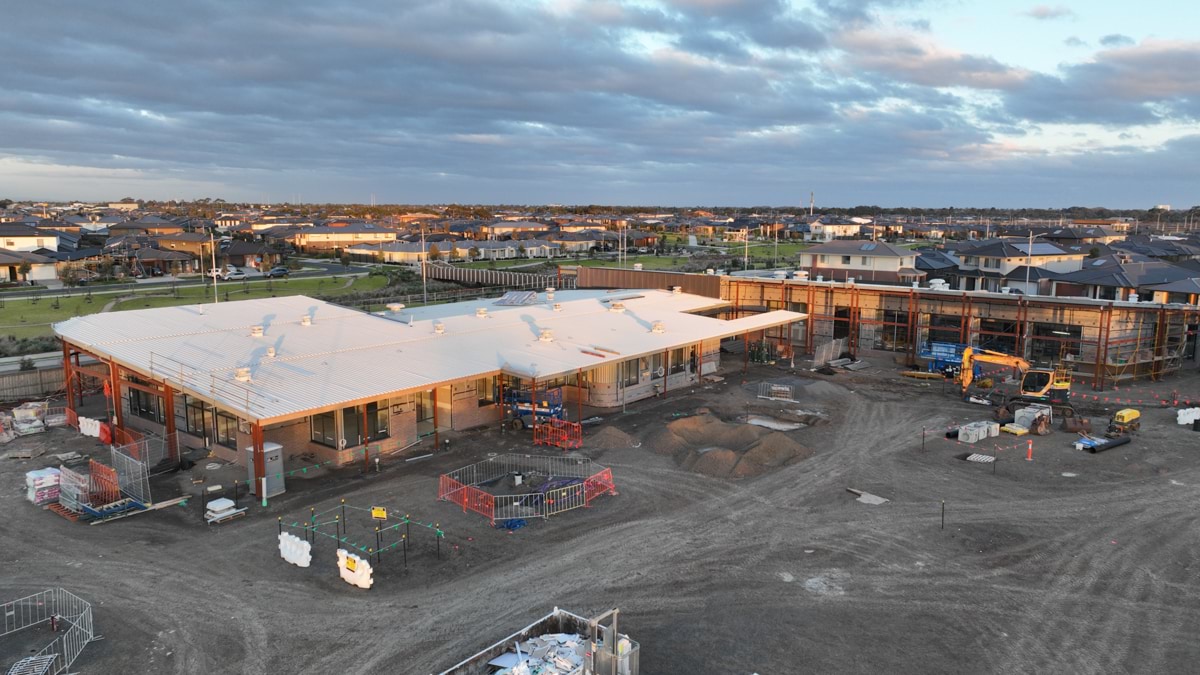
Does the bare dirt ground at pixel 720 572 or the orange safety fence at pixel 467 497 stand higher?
the orange safety fence at pixel 467 497

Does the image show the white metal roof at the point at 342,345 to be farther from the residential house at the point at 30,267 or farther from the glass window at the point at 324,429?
the residential house at the point at 30,267

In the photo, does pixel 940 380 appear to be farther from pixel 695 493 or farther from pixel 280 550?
pixel 280 550

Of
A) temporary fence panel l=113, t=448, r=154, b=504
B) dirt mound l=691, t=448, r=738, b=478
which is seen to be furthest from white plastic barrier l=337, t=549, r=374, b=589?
dirt mound l=691, t=448, r=738, b=478

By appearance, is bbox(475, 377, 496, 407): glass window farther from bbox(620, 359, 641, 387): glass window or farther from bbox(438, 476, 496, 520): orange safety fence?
bbox(438, 476, 496, 520): orange safety fence

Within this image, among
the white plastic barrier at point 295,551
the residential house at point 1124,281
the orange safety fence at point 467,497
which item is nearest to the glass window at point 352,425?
the orange safety fence at point 467,497

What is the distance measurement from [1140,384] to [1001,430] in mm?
16157

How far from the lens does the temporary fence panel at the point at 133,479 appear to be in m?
23.3

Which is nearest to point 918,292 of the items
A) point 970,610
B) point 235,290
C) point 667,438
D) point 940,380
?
point 940,380

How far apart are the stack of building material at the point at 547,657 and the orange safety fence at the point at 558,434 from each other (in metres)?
14.4

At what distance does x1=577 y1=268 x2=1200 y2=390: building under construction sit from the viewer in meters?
43.9

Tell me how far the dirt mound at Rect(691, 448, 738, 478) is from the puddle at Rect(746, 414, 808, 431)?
6058 millimetres

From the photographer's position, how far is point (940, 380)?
43406 millimetres

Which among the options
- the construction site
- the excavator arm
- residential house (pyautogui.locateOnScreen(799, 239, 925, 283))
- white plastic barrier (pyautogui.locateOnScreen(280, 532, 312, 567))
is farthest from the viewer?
residential house (pyautogui.locateOnScreen(799, 239, 925, 283))

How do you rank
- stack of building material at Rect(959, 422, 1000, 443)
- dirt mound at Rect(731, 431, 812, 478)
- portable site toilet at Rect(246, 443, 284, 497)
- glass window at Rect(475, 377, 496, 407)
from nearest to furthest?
portable site toilet at Rect(246, 443, 284, 497), dirt mound at Rect(731, 431, 812, 478), stack of building material at Rect(959, 422, 1000, 443), glass window at Rect(475, 377, 496, 407)
